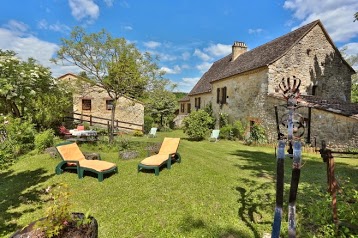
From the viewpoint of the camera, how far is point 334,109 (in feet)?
37.1

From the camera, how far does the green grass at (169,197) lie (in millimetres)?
4305

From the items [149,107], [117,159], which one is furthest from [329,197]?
[149,107]

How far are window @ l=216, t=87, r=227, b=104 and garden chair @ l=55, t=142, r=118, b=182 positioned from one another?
49.0 ft

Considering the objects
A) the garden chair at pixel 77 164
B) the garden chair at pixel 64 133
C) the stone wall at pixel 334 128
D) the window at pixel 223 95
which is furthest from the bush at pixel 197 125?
the garden chair at pixel 77 164

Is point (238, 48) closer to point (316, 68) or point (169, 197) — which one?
point (316, 68)

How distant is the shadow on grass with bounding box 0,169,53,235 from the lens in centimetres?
467

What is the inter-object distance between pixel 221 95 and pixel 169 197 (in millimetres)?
16663

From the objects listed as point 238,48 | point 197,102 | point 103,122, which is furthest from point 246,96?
point 103,122

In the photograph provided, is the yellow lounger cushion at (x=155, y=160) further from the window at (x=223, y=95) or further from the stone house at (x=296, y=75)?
the window at (x=223, y=95)

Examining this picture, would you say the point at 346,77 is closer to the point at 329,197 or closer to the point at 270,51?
the point at 270,51

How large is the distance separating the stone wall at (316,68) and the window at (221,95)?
603 centimetres

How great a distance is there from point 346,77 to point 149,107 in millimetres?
18536

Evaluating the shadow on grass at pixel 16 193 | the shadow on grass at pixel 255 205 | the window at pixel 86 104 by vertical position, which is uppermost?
the window at pixel 86 104

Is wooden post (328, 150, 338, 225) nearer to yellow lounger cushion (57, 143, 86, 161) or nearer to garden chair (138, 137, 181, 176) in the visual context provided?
garden chair (138, 137, 181, 176)
